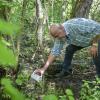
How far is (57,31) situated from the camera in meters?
5.25

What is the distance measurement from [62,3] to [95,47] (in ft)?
18.9

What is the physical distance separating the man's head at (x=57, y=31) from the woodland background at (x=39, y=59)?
548mm

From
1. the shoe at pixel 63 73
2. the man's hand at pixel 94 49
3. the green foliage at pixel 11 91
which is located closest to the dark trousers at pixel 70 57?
the shoe at pixel 63 73

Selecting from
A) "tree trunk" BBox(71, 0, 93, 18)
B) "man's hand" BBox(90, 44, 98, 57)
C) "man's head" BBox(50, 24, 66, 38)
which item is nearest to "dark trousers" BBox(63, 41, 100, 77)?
"man's hand" BBox(90, 44, 98, 57)

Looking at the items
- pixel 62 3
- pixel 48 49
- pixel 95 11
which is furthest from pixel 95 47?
pixel 95 11

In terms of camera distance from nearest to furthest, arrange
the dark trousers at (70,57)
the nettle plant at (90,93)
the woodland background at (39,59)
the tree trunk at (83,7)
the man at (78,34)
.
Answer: the woodland background at (39,59)
the nettle plant at (90,93)
the man at (78,34)
the dark trousers at (70,57)
the tree trunk at (83,7)

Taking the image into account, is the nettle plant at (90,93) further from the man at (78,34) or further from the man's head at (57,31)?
the man's head at (57,31)

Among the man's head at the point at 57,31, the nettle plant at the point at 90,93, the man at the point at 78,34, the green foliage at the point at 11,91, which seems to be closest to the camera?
the green foliage at the point at 11,91

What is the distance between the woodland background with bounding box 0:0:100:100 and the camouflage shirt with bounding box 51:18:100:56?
0.67 m

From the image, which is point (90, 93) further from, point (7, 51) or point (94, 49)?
point (7, 51)

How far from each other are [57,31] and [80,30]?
1.26 feet

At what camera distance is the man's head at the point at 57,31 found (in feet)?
17.0

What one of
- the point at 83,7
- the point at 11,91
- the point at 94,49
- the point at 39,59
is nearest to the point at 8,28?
the point at 11,91

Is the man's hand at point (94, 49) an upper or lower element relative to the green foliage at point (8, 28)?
lower
